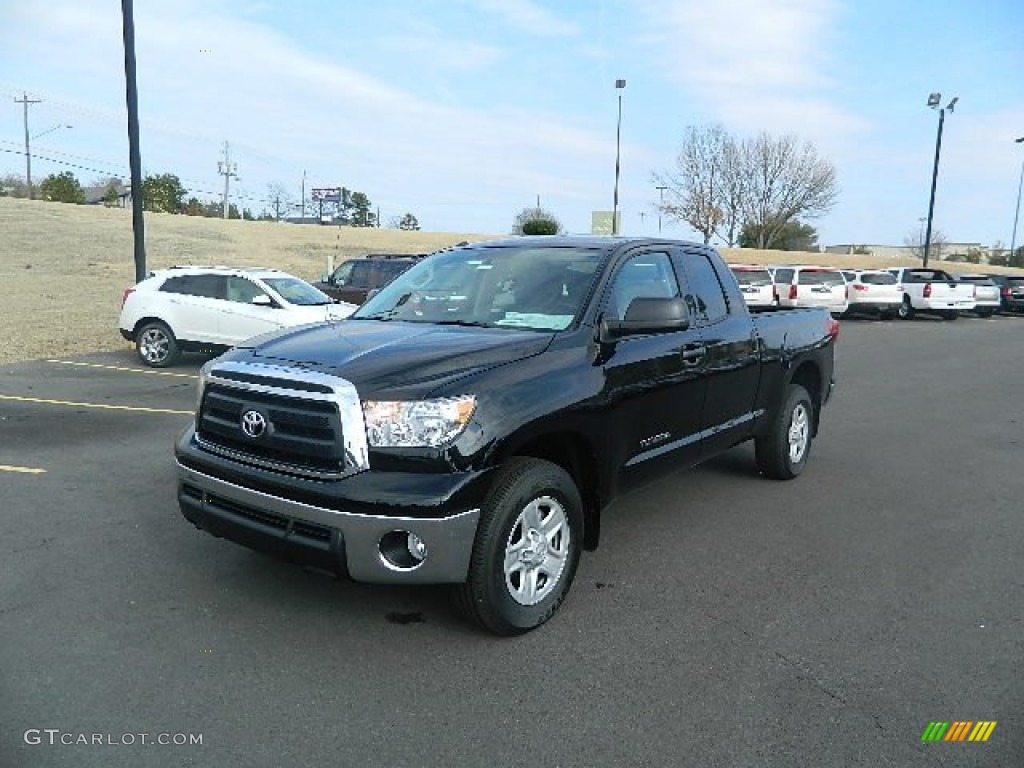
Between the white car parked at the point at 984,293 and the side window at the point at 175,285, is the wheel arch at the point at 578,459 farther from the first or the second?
the white car parked at the point at 984,293

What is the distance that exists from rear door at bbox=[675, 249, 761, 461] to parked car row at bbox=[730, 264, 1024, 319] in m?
18.2

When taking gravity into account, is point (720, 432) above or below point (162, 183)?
below

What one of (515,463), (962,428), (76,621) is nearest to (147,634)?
(76,621)

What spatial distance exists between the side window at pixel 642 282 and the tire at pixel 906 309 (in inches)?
990

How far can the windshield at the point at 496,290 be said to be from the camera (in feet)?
13.8

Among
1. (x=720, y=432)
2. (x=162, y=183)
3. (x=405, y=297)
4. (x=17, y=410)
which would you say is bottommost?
(x=17, y=410)

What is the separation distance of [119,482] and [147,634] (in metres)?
2.60

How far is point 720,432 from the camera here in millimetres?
5164

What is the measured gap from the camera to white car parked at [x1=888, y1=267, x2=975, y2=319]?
26453mm

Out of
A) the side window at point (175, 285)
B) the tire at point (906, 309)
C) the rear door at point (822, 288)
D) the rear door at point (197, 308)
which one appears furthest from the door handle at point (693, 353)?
the tire at point (906, 309)

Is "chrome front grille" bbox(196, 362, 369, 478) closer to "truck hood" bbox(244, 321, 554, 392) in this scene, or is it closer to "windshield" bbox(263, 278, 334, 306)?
"truck hood" bbox(244, 321, 554, 392)

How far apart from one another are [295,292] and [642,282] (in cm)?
845

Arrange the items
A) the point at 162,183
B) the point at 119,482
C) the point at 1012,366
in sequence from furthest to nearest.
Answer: the point at 162,183 → the point at 1012,366 → the point at 119,482

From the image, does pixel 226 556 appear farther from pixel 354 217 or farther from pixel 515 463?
pixel 354 217
